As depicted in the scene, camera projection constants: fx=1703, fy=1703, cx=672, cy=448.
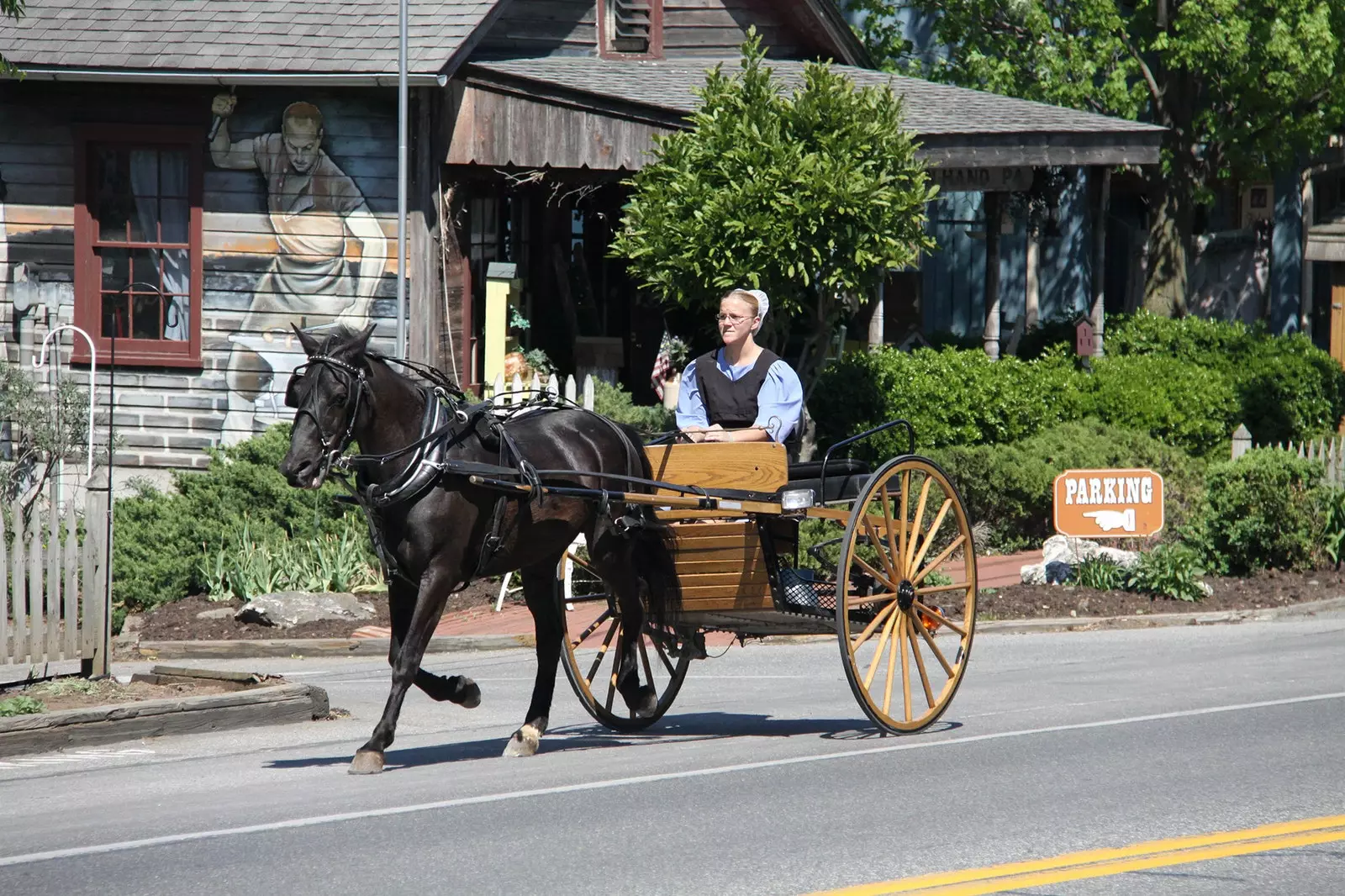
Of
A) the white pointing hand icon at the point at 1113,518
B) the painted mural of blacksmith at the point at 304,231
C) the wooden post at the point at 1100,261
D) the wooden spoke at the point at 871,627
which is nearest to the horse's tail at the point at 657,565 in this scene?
the wooden spoke at the point at 871,627

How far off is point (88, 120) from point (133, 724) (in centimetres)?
1013

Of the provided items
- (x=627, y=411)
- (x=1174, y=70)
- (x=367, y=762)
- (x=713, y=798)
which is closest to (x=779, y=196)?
(x=627, y=411)

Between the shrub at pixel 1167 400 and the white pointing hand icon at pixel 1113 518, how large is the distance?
4.61 meters

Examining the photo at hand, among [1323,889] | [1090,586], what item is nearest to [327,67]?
[1090,586]

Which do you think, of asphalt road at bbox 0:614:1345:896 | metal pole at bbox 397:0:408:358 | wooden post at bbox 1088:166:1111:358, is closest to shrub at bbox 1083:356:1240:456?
wooden post at bbox 1088:166:1111:358

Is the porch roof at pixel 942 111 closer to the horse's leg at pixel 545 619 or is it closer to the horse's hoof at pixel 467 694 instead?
the horse's leg at pixel 545 619

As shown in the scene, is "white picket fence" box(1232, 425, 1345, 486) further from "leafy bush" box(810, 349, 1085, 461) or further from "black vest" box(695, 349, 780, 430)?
"black vest" box(695, 349, 780, 430)

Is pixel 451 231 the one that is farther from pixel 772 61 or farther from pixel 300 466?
pixel 300 466

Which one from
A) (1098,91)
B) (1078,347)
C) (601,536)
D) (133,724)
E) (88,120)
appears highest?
(1098,91)

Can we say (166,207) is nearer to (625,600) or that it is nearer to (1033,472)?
(1033,472)

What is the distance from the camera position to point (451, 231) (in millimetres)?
18156

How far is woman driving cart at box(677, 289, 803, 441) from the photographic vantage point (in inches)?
359

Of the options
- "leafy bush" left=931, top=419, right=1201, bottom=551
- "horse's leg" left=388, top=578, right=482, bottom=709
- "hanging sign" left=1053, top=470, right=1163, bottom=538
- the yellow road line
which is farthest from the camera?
"leafy bush" left=931, top=419, right=1201, bottom=551

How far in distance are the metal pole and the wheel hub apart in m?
8.94
